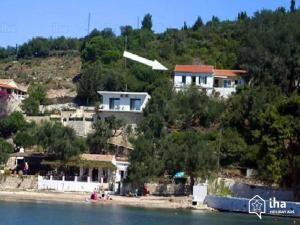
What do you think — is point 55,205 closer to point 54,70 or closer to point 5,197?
point 5,197

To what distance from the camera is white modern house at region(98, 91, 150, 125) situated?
262 ft

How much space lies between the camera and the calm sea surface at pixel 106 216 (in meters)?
44.4

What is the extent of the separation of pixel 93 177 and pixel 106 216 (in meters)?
20.2

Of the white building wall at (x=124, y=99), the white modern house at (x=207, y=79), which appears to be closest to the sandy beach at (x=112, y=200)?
the white building wall at (x=124, y=99)

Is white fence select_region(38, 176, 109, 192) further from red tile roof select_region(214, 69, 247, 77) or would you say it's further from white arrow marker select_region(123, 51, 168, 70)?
white arrow marker select_region(123, 51, 168, 70)

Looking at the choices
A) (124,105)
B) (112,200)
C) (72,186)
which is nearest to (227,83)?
(124,105)

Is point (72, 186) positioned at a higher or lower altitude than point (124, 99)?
lower

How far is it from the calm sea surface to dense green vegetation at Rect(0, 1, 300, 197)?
6735 millimetres

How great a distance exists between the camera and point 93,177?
6850 centimetres

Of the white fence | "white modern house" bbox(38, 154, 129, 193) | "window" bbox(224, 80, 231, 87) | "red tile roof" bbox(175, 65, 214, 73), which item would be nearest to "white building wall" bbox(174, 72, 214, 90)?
"red tile roof" bbox(175, 65, 214, 73)

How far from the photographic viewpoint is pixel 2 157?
69.4 meters

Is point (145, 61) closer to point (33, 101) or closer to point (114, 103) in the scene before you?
point (114, 103)

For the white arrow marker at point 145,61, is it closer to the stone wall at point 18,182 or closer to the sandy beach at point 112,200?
the stone wall at point 18,182

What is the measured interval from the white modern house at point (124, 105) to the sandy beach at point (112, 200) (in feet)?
54.1
